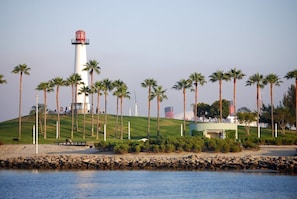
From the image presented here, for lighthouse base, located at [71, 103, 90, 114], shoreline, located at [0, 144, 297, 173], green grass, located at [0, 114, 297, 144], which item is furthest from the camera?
lighthouse base, located at [71, 103, 90, 114]

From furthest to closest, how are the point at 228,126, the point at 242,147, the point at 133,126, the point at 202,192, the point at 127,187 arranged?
the point at 133,126 → the point at 228,126 → the point at 242,147 → the point at 127,187 → the point at 202,192

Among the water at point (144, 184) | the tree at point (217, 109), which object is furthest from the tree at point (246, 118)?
the water at point (144, 184)

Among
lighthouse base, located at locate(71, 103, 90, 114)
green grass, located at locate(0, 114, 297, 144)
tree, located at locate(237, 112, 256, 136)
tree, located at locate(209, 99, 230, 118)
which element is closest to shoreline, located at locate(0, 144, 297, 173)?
green grass, located at locate(0, 114, 297, 144)

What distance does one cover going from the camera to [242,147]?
85375 mm

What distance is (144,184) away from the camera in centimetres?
6097

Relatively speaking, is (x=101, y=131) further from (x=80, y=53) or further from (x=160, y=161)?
(x=160, y=161)

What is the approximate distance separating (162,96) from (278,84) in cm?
2047

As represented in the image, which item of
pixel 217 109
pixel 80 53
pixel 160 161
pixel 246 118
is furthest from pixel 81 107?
pixel 160 161

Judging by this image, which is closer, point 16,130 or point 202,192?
point 202,192

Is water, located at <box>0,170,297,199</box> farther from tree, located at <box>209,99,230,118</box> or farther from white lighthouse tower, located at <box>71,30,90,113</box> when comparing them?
tree, located at <box>209,99,230,118</box>

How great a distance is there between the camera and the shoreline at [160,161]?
71375 mm

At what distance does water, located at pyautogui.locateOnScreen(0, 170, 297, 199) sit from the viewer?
54500 millimetres

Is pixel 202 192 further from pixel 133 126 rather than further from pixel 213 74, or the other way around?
pixel 133 126

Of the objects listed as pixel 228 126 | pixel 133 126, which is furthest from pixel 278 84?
pixel 133 126
